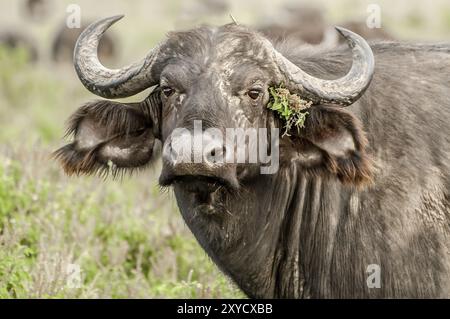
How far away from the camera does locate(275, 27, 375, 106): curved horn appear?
573 centimetres

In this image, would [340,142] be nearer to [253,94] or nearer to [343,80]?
[343,80]

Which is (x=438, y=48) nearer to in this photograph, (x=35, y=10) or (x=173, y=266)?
(x=173, y=266)

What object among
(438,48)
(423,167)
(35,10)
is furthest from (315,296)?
(35,10)

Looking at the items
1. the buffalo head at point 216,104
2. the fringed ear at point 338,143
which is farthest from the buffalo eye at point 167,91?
the fringed ear at point 338,143

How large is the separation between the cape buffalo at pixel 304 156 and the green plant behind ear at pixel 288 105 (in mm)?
42

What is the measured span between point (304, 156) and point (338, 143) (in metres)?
0.24

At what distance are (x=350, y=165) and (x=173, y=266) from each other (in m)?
2.38

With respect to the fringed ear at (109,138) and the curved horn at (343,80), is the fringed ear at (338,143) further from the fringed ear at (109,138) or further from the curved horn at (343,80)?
the fringed ear at (109,138)

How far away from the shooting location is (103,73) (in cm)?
618

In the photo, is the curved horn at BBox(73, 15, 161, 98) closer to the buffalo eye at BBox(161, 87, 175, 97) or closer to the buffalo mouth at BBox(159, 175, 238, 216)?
the buffalo eye at BBox(161, 87, 175, 97)

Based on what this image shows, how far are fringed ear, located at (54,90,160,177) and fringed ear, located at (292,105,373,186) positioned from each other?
1028mm

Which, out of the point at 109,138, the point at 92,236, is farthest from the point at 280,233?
the point at 92,236

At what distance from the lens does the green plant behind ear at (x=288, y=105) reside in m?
5.77

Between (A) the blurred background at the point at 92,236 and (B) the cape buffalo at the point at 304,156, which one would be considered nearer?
(B) the cape buffalo at the point at 304,156
